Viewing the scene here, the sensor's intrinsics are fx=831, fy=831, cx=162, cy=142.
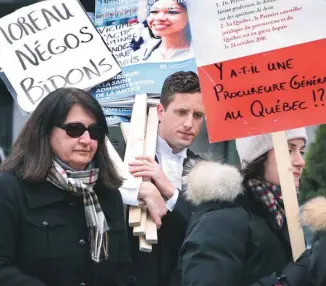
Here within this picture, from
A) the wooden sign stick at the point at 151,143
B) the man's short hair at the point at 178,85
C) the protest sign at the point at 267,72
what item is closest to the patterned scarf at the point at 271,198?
the protest sign at the point at 267,72

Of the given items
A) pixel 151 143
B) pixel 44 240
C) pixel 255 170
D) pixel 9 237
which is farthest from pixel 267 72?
pixel 9 237

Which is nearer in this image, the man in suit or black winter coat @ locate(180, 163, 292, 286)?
black winter coat @ locate(180, 163, 292, 286)

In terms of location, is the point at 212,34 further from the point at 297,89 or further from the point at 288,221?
the point at 288,221

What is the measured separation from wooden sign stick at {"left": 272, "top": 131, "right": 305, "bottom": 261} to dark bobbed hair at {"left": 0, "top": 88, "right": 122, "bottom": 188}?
2.37 ft

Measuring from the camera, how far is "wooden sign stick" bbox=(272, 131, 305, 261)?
10.1 ft

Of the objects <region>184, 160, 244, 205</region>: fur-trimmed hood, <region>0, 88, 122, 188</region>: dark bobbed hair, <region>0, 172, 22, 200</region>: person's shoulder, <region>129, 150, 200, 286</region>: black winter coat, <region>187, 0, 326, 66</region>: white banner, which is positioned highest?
<region>187, 0, 326, 66</region>: white banner

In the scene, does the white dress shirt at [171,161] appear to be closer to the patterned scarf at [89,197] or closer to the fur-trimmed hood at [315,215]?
the patterned scarf at [89,197]

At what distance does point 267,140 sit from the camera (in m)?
3.41

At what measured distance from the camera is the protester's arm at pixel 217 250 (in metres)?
2.96

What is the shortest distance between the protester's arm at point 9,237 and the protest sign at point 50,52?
38.1 inches

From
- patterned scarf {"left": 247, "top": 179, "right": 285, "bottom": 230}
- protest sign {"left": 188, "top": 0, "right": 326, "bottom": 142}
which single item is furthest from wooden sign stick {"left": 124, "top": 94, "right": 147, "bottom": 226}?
patterned scarf {"left": 247, "top": 179, "right": 285, "bottom": 230}

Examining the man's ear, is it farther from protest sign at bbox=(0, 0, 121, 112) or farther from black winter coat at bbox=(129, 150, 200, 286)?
black winter coat at bbox=(129, 150, 200, 286)

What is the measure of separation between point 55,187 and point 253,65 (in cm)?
97

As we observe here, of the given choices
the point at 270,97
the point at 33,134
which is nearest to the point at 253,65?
the point at 270,97
